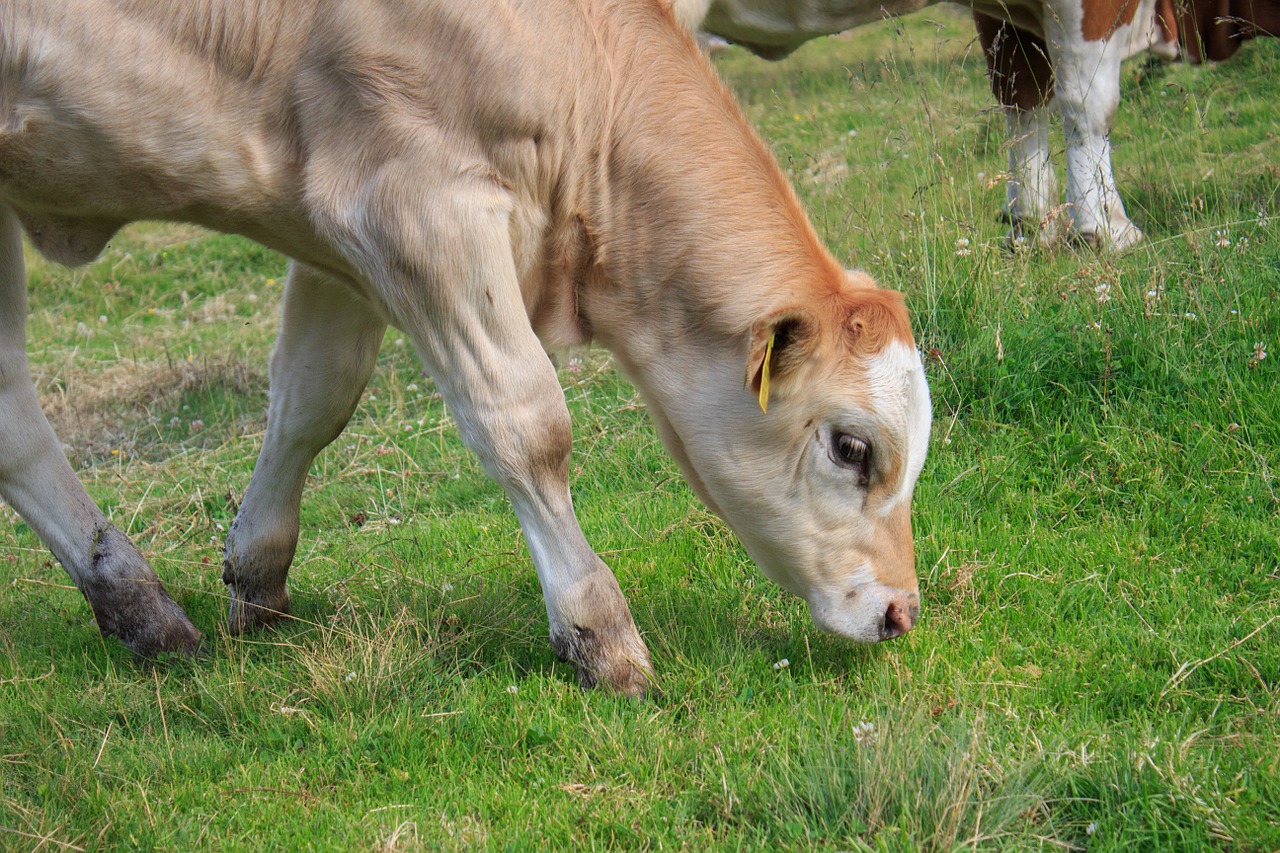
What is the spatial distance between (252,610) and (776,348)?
6.98 feet

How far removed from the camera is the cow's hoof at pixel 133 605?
13.7 feet

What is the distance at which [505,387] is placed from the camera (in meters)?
3.50

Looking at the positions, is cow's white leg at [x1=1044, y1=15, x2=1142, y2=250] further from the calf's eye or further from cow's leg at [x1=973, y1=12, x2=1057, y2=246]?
the calf's eye

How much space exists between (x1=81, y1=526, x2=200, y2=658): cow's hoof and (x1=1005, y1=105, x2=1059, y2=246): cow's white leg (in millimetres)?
3772

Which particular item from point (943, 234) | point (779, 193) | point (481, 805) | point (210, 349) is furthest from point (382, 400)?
point (481, 805)

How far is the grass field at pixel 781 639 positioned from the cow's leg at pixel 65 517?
0.45 feet

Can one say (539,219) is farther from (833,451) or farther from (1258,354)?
(1258,354)

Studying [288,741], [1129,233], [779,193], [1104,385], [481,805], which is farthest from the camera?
[1129,233]

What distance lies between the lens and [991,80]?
7.15 m

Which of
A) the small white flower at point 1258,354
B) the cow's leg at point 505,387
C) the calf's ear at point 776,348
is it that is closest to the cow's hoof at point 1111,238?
the small white flower at point 1258,354

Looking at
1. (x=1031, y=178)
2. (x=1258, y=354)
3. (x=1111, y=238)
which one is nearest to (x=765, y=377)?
(x=1258, y=354)

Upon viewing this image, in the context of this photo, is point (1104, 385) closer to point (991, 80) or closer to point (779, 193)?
point (779, 193)

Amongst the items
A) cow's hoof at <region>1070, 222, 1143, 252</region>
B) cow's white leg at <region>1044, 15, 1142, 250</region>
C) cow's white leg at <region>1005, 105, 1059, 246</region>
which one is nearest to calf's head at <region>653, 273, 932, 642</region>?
cow's white leg at <region>1005, 105, 1059, 246</region>

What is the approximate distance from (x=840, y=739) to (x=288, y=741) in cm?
152
